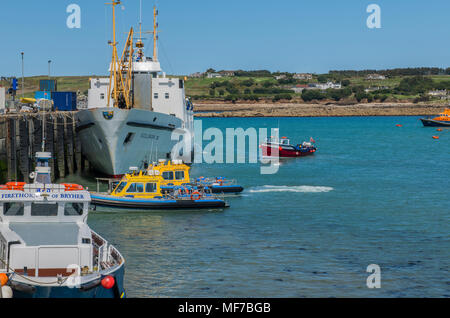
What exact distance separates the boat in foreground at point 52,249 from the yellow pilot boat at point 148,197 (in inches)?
595

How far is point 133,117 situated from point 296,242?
22.0 metres

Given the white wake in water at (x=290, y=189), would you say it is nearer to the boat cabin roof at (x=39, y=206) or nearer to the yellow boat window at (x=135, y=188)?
the yellow boat window at (x=135, y=188)

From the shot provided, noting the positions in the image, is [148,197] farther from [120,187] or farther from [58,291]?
[58,291]

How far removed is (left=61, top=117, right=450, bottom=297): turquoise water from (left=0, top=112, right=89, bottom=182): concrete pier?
8.20 meters

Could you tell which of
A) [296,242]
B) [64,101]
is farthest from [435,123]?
[296,242]

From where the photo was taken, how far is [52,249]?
722 inches

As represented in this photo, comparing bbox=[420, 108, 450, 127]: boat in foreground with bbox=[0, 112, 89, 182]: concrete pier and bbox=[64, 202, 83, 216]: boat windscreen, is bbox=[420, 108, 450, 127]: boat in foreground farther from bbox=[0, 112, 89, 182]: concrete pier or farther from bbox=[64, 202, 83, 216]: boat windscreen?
bbox=[64, 202, 83, 216]: boat windscreen

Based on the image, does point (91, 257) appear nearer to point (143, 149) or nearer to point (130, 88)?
point (143, 149)

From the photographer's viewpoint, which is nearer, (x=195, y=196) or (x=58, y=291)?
(x=58, y=291)

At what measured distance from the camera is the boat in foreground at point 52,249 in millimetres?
17125

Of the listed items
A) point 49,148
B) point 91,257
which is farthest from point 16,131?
point 91,257

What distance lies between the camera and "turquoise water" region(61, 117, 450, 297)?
24062 millimetres

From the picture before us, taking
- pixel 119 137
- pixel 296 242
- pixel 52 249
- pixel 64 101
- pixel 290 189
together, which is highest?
pixel 64 101

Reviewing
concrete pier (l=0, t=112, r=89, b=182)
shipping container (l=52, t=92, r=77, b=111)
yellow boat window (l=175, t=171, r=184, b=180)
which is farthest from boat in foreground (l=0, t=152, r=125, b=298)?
shipping container (l=52, t=92, r=77, b=111)
